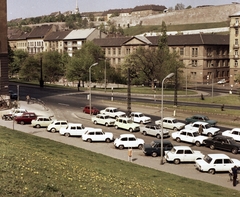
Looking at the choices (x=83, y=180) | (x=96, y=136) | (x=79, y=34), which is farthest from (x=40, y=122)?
(x=79, y=34)

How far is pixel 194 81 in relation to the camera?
10325 cm

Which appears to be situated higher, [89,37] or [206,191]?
[89,37]

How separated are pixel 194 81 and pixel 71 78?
3588 cm

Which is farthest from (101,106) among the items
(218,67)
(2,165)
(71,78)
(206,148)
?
(218,67)

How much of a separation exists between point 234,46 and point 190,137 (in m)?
70.8

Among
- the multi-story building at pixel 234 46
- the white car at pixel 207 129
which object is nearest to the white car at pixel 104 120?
the white car at pixel 207 129

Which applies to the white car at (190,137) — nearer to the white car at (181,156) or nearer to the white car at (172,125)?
the white car at (172,125)

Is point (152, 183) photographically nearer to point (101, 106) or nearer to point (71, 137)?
point (71, 137)

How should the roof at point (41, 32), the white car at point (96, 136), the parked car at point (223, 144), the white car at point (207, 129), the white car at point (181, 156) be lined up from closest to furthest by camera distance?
the white car at point (181, 156), the parked car at point (223, 144), the white car at point (96, 136), the white car at point (207, 129), the roof at point (41, 32)

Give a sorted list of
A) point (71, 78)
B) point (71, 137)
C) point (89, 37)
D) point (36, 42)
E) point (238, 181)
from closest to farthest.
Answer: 1. point (238, 181)
2. point (71, 137)
3. point (71, 78)
4. point (89, 37)
5. point (36, 42)

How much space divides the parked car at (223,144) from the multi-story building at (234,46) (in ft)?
225

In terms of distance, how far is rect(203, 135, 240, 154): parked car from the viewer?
3275 centimetres

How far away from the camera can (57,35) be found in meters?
142

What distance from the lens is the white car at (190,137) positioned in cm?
3523
